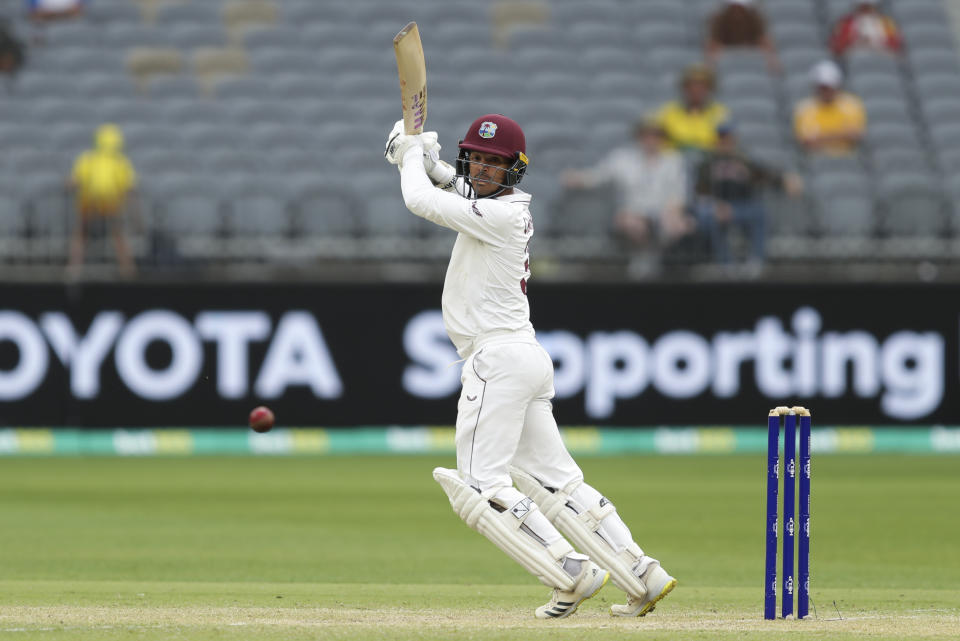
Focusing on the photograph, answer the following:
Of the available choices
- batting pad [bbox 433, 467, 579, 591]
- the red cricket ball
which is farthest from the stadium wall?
batting pad [bbox 433, 467, 579, 591]

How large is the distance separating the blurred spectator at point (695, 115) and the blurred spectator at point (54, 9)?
7032 millimetres

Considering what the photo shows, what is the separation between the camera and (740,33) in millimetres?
18453

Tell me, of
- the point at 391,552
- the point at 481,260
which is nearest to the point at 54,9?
the point at 391,552

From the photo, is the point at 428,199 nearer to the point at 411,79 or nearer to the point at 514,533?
the point at 411,79

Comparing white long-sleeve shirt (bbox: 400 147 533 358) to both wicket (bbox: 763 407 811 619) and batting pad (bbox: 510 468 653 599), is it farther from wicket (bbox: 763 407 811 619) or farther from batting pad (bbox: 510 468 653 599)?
wicket (bbox: 763 407 811 619)

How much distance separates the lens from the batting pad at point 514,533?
6.29 m

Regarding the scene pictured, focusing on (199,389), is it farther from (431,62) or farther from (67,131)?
(431,62)

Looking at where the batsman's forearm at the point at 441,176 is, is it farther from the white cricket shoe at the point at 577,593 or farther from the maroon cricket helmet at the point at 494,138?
the white cricket shoe at the point at 577,593

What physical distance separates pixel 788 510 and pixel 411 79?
2.23m

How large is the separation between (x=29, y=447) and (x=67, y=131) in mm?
3730

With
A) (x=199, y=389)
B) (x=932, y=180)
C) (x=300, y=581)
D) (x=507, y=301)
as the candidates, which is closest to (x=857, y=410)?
(x=932, y=180)

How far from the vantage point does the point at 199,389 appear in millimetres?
15055

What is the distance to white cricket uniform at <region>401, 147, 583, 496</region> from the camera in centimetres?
635

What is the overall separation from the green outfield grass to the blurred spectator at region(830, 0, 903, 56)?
17.5 feet
